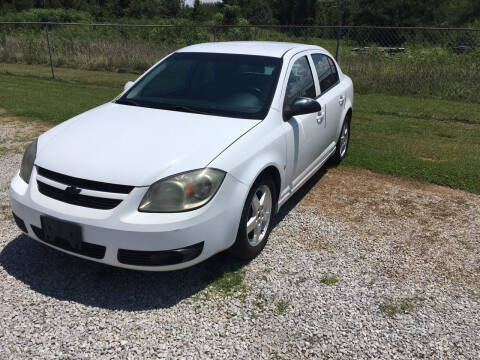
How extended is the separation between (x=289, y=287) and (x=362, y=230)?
1345 millimetres

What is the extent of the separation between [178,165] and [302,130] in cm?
163

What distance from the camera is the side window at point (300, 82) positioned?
4.03 meters

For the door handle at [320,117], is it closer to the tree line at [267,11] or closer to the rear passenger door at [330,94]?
the rear passenger door at [330,94]

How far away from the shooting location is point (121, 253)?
2.75 metres

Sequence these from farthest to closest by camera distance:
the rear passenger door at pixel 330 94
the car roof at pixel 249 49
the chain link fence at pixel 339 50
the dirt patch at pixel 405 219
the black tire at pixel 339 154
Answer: the chain link fence at pixel 339 50, the black tire at pixel 339 154, the rear passenger door at pixel 330 94, the car roof at pixel 249 49, the dirt patch at pixel 405 219

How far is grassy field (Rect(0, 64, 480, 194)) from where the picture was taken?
19.9ft

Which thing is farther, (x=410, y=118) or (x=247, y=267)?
(x=410, y=118)

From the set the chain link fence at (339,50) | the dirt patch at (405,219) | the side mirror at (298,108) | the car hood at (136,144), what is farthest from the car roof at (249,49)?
the chain link fence at (339,50)

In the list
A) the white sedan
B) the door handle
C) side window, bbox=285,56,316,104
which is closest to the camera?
the white sedan

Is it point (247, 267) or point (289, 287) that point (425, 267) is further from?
point (247, 267)

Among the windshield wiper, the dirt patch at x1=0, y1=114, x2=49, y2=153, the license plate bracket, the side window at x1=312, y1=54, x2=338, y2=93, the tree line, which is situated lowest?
the dirt patch at x1=0, y1=114, x2=49, y2=153

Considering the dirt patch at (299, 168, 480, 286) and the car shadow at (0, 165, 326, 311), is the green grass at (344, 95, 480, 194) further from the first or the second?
the car shadow at (0, 165, 326, 311)

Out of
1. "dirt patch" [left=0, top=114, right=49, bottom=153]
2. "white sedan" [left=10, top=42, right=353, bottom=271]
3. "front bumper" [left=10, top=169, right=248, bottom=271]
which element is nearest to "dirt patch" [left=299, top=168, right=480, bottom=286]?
"white sedan" [left=10, top=42, right=353, bottom=271]

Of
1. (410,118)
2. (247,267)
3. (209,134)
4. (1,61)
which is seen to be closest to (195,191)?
(209,134)
